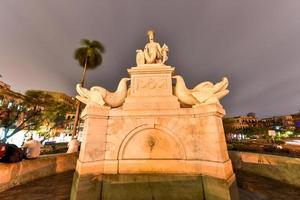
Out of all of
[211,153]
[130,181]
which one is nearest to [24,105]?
[130,181]

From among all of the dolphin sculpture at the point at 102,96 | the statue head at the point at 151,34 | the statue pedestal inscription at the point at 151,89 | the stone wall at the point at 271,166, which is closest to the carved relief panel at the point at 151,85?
the statue pedestal inscription at the point at 151,89

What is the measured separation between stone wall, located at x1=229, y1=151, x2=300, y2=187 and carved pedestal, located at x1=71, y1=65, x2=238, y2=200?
10.3 feet

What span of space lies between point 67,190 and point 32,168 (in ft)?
7.07

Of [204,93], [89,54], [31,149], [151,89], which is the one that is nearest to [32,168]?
[31,149]

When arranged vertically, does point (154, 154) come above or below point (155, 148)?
below

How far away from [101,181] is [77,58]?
25.7 meters

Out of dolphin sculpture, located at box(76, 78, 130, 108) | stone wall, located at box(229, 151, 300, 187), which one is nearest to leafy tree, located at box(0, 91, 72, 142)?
dolphin sculpture, located at box(76, 78, 130, 108)

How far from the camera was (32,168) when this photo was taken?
5480 mm

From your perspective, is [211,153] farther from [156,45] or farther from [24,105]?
[24,105]

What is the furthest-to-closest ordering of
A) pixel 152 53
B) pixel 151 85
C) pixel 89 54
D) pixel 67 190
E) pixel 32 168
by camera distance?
pixel 89 54, pixel 152 53, pixel 151 85, pixel 32 168, pixel 67 190

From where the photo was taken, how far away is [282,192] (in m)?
4.54

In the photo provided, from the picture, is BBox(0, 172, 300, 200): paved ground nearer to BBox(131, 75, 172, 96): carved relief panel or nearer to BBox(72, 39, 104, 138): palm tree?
BBox(131, 75, 172, 96): carved relief panel

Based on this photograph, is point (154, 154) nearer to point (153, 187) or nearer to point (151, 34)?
point (153, 187)

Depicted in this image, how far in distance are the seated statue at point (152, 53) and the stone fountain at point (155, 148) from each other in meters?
1.81
